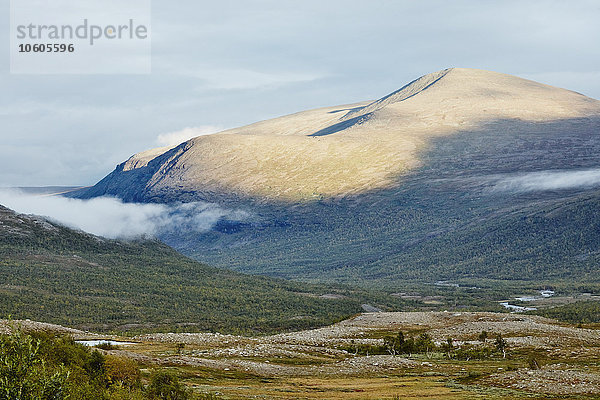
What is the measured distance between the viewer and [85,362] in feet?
159

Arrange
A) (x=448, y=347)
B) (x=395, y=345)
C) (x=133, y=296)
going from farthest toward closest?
(x=133, y=296)
(x=395, y=345)
(x=448, y=347)

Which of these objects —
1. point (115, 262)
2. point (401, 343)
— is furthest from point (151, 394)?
point (115, 262)

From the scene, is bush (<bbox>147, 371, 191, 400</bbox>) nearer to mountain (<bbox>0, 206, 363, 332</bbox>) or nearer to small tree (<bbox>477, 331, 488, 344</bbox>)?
small tree (<bbox>477, 331, 488, 344</bbox>)

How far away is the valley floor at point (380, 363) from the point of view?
2194 inches

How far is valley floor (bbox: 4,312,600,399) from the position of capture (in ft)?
183

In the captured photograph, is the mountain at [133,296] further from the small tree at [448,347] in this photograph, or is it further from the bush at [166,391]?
the bush at [166,391]

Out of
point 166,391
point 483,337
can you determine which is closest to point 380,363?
point 483,337

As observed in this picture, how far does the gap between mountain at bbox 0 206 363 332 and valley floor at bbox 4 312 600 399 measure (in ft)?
113

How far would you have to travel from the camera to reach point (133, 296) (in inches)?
6216

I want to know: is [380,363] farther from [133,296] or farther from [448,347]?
[133,296]

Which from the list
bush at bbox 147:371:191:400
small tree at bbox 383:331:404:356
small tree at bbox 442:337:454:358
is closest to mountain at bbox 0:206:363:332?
small tree at bbox 383:331:404:356

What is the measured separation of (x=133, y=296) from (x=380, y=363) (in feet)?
309

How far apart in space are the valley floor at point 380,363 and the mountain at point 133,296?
3440 cm

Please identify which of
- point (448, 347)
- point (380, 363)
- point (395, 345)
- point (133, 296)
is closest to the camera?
point (380, 363)
